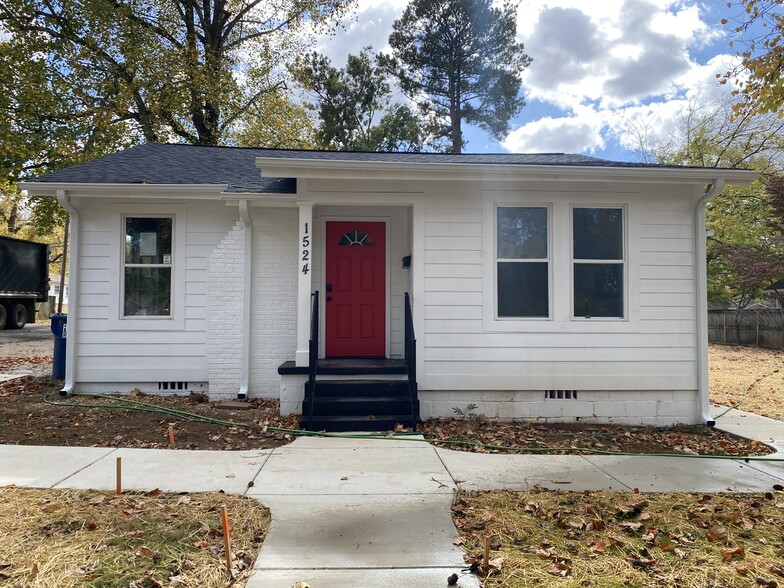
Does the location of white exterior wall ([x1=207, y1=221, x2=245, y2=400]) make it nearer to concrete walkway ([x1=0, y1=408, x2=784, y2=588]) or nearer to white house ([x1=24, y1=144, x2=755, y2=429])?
white house ([x1=24, y1=144, x2=755, y2=429])

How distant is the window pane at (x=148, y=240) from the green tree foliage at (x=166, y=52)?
10462 mm

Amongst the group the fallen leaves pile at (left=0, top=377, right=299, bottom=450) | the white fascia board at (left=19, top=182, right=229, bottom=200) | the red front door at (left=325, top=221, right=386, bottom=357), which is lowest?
the fallen leaves pile at (left=0, top=377, right=299, bottom=450)

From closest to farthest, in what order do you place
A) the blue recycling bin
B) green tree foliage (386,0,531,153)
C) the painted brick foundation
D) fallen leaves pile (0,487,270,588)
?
fallen leaves pile (0,487,270,588) < the painted brick foundation < the blue recycling bin < green tree foliage (386,0,531,153)

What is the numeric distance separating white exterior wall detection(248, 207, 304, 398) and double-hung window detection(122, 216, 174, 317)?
131cm

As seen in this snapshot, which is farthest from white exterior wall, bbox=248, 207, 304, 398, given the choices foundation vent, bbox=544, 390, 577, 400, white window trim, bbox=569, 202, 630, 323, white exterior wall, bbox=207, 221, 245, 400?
white window trim, bbox=569, 202, 630, 323

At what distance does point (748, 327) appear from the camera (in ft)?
57.4

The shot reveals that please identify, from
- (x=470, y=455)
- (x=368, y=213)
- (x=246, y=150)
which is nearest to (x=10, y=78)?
(x=246, y=150)

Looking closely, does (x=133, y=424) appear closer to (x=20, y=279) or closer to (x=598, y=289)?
(x=598, y=289)

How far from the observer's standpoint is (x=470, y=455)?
5.25m

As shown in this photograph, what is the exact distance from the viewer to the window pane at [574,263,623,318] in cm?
688

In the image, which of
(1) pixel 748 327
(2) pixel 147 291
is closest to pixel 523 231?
(2) pixel 147 291

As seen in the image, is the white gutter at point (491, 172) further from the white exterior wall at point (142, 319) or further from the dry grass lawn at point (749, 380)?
the dry grass lawn at point (749, 380)

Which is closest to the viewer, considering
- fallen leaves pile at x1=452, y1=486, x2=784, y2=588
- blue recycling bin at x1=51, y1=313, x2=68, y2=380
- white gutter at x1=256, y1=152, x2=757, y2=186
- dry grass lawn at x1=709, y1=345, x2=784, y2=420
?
fallen leaves pile at x1=452, y1=486, x2=784, y2=588

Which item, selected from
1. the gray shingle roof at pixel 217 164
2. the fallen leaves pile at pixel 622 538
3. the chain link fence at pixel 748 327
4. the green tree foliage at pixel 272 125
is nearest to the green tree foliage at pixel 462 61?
the green tree foliage at pixel 272 125
